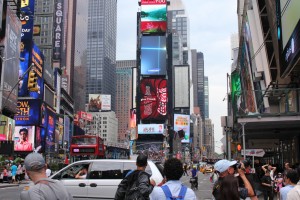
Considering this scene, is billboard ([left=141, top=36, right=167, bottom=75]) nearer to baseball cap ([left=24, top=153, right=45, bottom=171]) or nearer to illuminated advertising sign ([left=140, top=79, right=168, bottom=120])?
illuminated advertising sign ([left=140, top=79, right=168, bottom=120])

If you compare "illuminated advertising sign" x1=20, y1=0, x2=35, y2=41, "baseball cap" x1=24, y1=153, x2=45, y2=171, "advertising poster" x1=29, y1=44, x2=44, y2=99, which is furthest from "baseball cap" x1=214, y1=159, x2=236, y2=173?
"advertising poster" x1=29, y1=44, x2=44, y2=99

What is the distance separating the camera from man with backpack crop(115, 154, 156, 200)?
22.7 ft

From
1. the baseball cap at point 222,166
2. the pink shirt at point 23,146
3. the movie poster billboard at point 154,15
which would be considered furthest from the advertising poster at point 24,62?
the movie poster billboard at point 154,15

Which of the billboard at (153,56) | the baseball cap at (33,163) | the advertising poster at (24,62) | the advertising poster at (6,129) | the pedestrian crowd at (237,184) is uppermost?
the billboard at (153,56)

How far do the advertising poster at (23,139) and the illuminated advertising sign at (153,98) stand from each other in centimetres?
7100

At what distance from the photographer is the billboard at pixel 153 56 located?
144 metres

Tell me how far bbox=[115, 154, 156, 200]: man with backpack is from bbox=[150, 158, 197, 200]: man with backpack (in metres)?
1.75

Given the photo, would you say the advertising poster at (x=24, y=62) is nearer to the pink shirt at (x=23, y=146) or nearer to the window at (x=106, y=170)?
the pink shirt at (x=23, y=146)

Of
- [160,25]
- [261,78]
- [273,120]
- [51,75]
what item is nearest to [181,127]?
[160,25]

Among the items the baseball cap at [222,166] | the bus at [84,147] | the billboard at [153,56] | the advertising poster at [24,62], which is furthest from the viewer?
the billboard at [153,56]

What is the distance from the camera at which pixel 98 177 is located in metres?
12.5

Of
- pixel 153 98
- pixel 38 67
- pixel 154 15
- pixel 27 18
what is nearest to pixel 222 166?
pixel 27 18

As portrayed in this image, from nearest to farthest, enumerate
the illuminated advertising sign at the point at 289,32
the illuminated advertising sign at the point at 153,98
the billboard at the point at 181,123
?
the illuminated advertising sign at the point at 289,32 → the illuminated advertising sign at the point at 153,98 → the billboard at the point at 181,123

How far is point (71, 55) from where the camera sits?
171m
